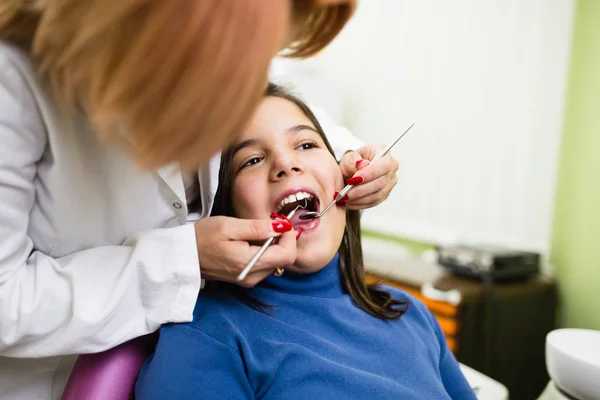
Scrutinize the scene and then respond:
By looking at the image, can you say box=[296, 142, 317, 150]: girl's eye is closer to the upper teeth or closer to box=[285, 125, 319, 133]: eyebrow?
box=[285, 125, 319, 133]: eyebrow

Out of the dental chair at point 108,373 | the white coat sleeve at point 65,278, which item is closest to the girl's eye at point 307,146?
the white coat sleeve at point 65,278

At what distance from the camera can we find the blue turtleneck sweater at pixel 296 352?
0.87m

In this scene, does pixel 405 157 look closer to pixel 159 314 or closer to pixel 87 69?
pixel 159 314

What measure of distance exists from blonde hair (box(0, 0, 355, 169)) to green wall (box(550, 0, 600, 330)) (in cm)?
176

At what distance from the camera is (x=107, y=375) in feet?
2.91

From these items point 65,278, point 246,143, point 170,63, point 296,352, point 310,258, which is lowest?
point 296,352

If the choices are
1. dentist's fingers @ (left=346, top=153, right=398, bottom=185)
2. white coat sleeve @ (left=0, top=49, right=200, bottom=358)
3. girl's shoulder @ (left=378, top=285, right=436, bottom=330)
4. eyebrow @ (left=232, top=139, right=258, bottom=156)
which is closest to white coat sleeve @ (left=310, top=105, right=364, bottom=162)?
dentist's fingers @ (left=346, top=153, right=398, bottom=185)

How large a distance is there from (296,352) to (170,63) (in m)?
0.62

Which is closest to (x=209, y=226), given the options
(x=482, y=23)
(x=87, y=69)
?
(x=87, y=69)

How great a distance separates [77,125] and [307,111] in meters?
0.56

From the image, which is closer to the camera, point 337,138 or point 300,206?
point 300,206

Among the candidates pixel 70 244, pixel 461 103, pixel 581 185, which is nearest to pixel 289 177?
pixel 70 244

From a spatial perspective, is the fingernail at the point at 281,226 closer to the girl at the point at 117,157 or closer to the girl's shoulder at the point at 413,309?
the girl at the point at 117,157

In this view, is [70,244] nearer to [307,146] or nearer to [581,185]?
[307,146]
